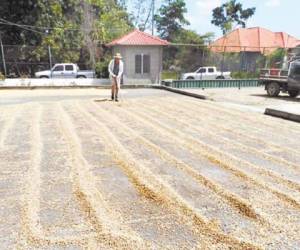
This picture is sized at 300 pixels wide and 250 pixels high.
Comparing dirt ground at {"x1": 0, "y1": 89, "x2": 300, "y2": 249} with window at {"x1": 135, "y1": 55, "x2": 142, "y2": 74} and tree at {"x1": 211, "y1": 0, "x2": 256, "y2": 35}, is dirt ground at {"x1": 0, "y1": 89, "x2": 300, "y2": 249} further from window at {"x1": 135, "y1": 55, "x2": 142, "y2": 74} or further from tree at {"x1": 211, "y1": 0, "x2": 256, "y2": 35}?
tree at {"x1": 211, "y1": 0, "x2": 256, "y2": 35}

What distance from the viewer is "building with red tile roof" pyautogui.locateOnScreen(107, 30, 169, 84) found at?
26109 millimetres

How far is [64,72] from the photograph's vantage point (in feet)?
88.8

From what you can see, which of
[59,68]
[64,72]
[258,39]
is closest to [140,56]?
[64,72]

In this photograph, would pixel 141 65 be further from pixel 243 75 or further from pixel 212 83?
pixel 243 75

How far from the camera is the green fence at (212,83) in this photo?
23.6 metres

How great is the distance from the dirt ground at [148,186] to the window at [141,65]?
17.7 metres

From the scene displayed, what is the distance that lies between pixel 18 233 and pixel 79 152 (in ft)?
9.51

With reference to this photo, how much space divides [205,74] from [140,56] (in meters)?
4.98

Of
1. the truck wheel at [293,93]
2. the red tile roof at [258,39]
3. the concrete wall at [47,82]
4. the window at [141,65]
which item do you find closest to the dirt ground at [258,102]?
the truck wheel at [293,93]

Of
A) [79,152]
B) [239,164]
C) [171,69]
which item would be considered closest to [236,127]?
[239,164]

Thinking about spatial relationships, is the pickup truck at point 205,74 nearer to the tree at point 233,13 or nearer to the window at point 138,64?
the window at point 138,64

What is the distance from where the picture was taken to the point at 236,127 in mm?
8930

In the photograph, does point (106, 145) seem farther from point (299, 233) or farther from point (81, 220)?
point (299, 233)

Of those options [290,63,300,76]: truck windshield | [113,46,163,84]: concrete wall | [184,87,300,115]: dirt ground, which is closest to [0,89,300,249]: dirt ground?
[184,87,300,115]: dirt ground
